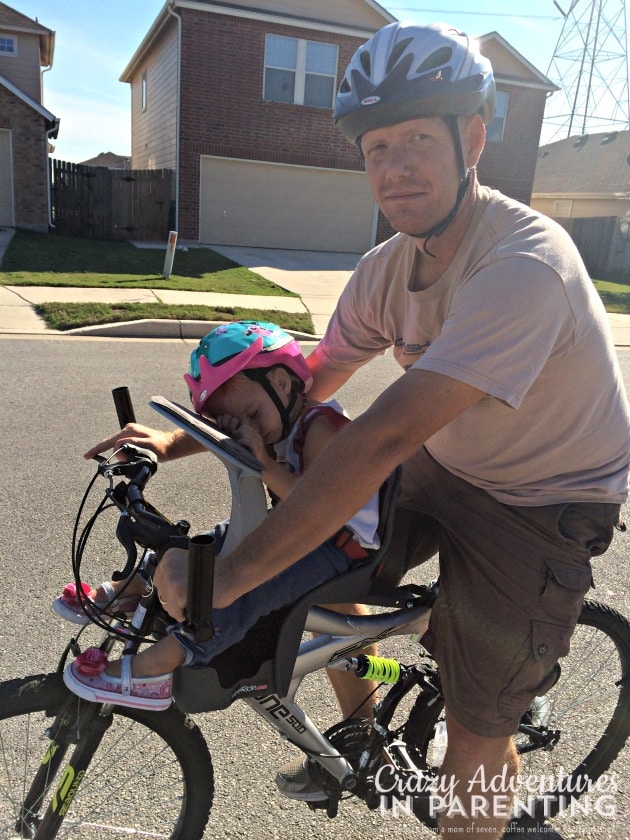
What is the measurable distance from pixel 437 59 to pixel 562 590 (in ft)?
4.82

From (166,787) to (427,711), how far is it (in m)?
0.86

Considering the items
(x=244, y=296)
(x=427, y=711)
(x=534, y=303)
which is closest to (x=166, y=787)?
(x=427, y=711)

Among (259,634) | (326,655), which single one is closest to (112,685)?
(259,634)

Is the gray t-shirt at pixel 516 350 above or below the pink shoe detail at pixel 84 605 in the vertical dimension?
above

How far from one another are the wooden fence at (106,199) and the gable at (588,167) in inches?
698

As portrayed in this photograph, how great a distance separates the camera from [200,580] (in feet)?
4.43

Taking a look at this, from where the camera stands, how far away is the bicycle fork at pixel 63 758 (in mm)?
1757

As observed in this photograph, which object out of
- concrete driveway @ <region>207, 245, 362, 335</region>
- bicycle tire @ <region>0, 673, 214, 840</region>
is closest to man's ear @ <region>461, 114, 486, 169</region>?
bicycle tire @ <region>0, 673, 214, 840</region>

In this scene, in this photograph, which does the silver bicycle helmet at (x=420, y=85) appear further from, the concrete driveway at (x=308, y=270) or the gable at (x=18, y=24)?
the gable at (x=18, y=24)

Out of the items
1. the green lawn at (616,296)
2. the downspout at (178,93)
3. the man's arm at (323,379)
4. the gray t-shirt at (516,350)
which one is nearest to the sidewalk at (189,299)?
the green lawn at (616,296)

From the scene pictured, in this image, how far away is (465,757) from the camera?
6.28 ft

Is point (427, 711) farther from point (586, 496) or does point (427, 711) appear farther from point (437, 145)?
point (437, 145)

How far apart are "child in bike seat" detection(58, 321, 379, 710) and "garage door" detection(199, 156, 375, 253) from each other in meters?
19.0

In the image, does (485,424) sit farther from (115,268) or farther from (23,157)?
(23,157)
